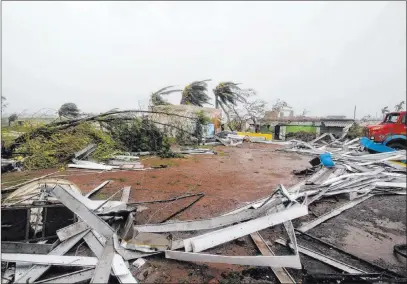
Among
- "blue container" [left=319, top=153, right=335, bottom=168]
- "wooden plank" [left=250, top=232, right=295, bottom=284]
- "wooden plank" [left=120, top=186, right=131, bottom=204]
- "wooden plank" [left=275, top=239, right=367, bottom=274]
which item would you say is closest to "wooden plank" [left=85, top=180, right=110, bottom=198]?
"wooden plank" [left=120, top=186, right=131, bottom=204]

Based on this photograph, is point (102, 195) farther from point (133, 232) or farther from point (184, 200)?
point (133, 232)

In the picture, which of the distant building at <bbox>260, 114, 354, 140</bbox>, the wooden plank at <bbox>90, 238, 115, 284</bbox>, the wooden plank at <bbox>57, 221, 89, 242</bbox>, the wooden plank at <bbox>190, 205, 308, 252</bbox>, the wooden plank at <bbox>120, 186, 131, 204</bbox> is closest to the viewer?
the wooden plank at <bbox>90, 238, 115, 284</bbox>

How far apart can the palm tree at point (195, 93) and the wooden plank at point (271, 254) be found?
2165cm

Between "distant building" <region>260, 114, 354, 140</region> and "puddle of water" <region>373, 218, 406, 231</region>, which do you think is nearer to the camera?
"puddle of water" <region>373, 218, 406, 231</region>

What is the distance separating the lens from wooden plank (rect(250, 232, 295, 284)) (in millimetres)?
2623

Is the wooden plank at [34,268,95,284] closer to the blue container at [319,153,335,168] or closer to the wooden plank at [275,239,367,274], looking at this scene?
the wooden plank at [275,239,367,274]

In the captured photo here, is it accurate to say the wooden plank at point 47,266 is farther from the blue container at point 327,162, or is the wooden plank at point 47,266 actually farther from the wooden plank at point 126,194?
the blue container at point 327,162

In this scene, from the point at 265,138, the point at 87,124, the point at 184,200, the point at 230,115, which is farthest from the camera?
the point at 230,115

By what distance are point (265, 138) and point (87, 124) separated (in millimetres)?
13611

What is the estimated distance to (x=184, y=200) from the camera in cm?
529

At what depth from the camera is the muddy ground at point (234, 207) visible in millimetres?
2828

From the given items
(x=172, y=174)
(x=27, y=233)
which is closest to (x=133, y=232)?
(x=27, y=233)

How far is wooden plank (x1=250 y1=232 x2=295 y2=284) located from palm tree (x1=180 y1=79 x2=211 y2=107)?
21646 mm

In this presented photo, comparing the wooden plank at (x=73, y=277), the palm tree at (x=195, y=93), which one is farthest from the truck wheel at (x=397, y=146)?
the palm tree at (x=195, y=93)
